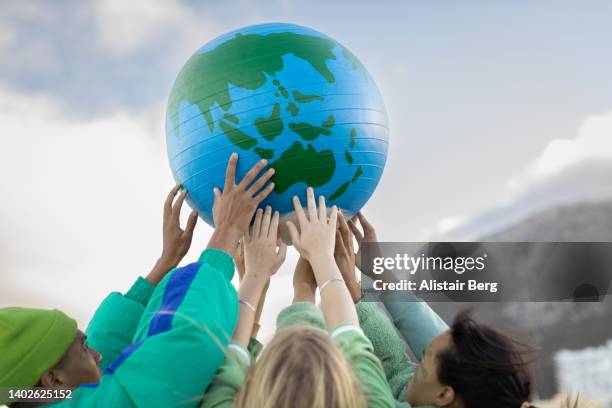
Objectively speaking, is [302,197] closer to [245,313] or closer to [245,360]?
[245,313]

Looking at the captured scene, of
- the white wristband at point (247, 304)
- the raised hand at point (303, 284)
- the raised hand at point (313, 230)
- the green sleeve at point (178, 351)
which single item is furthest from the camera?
the raised hand at point (303, 284)

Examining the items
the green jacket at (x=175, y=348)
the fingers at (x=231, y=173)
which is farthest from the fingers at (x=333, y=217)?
the green jacket at (x=175, y=348)

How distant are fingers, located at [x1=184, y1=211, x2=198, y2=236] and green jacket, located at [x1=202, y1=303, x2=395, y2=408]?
1.33 meters

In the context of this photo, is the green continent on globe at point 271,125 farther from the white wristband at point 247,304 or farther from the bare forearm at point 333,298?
the white wristband at point 247,304

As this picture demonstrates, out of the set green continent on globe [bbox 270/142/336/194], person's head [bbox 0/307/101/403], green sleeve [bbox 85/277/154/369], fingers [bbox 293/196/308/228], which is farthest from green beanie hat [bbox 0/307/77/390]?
green continent on globe [bbox 270/142/336/194]

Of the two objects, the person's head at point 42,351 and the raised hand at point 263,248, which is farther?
the raised hand at point 263,248

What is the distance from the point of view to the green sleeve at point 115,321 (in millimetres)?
2902

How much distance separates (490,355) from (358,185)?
134 cm

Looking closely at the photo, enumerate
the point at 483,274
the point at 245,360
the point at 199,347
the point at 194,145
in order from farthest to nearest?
1. the point at 483,274
2. the point at 194,145
3. the point at 245,360
4. the point at 199,347

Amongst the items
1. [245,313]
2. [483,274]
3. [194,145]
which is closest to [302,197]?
[194,145]

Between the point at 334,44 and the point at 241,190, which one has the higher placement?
the point at 334,44

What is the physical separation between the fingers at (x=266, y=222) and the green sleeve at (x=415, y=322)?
712 millimetres

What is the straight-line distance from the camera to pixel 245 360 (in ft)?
7.18

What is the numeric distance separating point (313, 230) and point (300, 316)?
1.35 feet
